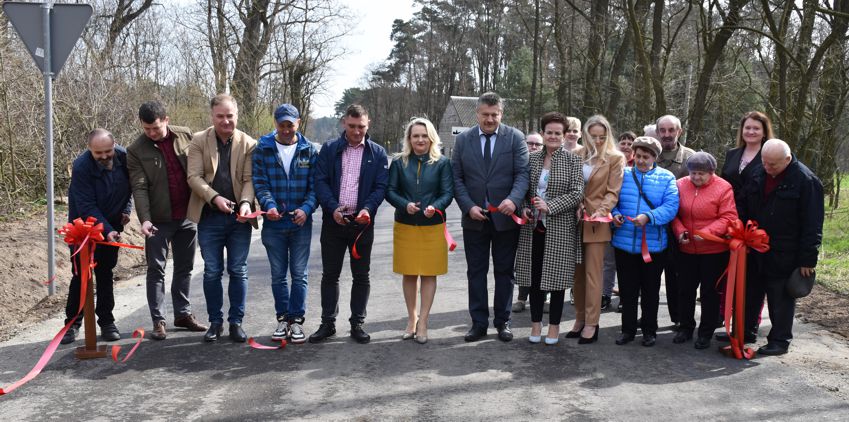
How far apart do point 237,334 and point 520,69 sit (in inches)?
1938

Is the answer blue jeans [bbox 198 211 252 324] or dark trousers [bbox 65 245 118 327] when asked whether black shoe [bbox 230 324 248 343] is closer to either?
blue jeans [bbox 198 211 252 324]

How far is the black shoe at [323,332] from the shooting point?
6.14m

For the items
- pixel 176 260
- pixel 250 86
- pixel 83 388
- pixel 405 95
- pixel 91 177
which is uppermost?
pixel 405 95

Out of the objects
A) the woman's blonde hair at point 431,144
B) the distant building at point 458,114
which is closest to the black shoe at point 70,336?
the woman's blonde hair at point 431,144

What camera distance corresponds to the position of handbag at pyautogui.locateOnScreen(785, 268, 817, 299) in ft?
19.1

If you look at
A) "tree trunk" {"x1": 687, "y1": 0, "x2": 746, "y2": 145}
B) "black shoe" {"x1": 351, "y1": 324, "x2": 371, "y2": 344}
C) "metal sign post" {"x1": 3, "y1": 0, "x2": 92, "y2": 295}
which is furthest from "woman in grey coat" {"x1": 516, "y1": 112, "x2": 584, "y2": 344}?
"tree trunk" {"x1": 687, "y1": 0, "x2": 746, "y2": 145}

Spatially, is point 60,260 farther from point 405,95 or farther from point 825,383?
point 405,95

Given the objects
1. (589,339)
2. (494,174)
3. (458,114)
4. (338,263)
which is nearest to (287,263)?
(338,263)

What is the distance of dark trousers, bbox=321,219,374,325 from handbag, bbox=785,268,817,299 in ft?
11.4

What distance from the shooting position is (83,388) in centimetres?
489

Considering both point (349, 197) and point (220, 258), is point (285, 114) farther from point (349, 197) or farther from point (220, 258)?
point (220, 258)

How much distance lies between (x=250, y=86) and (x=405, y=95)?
47.2 m

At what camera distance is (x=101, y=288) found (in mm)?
6203

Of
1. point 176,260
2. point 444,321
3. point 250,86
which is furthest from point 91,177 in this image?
point 250,86
